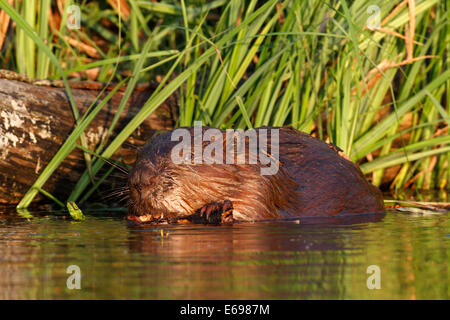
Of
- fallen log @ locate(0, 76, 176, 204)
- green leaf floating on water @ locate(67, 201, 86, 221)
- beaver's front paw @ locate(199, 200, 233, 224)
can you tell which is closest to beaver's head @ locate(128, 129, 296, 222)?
beaver's front paw @ locate(199, 200, 233, 224)

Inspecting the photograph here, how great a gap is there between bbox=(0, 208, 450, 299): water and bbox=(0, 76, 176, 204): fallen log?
1125 mm

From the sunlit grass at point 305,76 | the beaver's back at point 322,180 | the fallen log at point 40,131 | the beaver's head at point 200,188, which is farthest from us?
the fallen log at point 40,131

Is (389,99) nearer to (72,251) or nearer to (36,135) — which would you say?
(36,135)

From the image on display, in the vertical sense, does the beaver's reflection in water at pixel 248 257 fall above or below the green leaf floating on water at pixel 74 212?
below

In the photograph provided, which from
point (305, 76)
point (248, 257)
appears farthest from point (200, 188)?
point (305, 76)

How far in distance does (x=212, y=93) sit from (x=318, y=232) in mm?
1710

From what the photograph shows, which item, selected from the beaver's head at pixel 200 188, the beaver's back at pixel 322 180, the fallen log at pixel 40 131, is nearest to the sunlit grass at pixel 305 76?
the fallen log at pixel 40 131

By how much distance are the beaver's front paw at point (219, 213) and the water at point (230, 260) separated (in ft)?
0.37

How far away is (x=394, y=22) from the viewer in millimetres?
4797

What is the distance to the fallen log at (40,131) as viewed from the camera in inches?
180

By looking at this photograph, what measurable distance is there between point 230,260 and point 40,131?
8.48 feet

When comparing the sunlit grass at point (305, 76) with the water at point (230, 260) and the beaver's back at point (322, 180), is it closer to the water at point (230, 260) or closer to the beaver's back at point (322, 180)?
the beaver's back at point (322, 180)

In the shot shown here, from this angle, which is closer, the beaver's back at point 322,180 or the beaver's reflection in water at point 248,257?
the beaver's reflection in water at point 248,257
